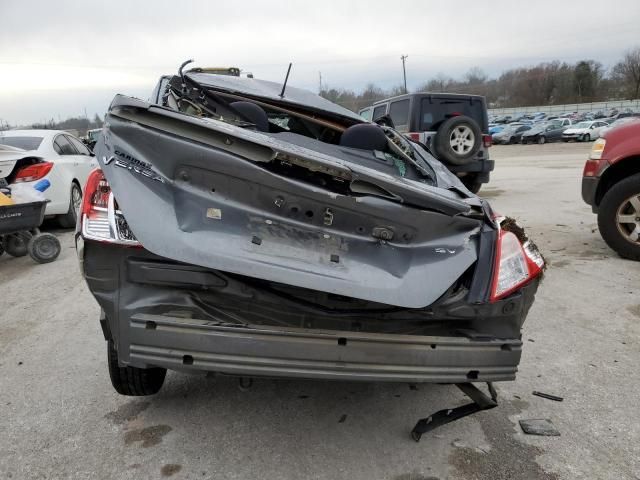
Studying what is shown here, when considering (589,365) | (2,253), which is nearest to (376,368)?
(589,365)

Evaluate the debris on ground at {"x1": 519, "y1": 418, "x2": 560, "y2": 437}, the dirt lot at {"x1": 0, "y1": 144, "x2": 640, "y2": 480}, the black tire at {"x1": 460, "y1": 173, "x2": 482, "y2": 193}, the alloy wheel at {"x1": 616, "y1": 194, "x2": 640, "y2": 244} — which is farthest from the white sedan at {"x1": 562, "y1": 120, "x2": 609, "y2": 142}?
the debris on ground at {"x1": 519, "y1": 418, "x2": 560, "y2": 437}

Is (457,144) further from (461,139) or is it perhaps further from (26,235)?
(26,235)

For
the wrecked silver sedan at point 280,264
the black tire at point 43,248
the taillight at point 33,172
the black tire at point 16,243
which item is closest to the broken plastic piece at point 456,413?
the wrecked silver sedan at point 280,264

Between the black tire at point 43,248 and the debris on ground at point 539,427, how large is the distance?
584cm

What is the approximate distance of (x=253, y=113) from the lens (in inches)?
135

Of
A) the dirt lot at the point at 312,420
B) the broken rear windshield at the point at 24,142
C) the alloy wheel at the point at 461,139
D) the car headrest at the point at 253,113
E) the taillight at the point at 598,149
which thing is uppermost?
the car headrest at the point at 253,113

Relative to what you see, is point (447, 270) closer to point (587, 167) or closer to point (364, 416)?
point (364, 416)

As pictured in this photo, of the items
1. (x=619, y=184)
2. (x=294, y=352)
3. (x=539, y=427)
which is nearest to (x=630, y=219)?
(x=619, y=184)

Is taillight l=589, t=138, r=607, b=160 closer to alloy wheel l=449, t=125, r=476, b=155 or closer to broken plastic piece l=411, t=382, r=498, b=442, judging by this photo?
alloy wheel l=449, t=125, r=476, b=155

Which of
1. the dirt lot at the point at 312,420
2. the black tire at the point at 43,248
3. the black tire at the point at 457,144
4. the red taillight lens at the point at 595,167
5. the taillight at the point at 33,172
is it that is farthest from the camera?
the black tire at the point at 457,144

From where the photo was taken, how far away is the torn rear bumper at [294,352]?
212 cm

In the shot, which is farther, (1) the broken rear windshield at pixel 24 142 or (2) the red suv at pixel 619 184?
(1) the broken rear windshield at pixel 24 142

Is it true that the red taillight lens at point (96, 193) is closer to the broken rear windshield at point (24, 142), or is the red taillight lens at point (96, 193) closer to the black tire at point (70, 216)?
the black tire at point (70, 216)

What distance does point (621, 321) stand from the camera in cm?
416
